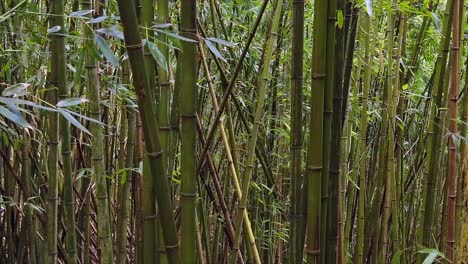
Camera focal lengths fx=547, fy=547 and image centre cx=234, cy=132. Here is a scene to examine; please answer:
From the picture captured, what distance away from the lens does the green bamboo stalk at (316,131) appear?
39.7 inches

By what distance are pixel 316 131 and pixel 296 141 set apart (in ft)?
0.49

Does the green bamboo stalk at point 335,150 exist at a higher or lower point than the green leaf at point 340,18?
lower

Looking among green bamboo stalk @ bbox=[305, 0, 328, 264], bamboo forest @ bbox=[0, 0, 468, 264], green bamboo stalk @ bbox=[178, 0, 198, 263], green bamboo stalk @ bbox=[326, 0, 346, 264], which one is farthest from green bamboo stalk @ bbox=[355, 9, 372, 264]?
green bamboo stalk @ bbox=[178, 0, 198, 263]

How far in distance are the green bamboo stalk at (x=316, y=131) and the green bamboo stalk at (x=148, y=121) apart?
34 centimetres

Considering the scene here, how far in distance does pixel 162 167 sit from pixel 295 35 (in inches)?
17.7

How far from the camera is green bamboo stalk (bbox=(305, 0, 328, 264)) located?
1009mm

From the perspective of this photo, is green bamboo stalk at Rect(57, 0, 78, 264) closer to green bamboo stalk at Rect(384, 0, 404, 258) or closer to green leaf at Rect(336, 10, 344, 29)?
green leaf at Rect(336, 10, 344, 29)

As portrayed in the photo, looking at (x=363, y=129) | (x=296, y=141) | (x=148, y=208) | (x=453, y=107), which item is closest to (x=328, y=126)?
(x=296, y=141)

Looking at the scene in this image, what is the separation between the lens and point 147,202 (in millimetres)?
981

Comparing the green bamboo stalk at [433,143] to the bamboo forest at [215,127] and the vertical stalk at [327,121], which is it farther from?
the vertical stalk at [327,121]

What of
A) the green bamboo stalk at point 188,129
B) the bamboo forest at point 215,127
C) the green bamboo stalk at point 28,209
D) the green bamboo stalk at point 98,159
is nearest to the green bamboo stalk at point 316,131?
the bamboo forest at point 215,127

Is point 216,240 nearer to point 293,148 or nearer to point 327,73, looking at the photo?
point 293,148

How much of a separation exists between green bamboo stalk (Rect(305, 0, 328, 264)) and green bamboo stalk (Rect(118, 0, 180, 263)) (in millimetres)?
339

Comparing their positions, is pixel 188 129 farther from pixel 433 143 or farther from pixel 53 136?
pixel 433 143
